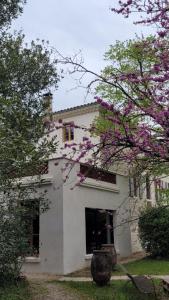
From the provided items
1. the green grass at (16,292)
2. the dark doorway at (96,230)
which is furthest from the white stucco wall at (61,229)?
the green grass at (16,292)

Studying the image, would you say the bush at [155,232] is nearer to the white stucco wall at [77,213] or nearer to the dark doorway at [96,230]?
the white stucco wall at [77,213]

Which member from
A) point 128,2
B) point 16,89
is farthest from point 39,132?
point 128,2

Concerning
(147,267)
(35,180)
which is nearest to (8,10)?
(35,180)

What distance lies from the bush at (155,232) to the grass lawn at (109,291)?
6385 millimetres

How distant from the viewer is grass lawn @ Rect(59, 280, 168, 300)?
35.3ft

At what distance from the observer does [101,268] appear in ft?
40.1

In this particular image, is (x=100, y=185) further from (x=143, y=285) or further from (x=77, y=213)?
(x=143, y=285)

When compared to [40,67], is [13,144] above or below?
below

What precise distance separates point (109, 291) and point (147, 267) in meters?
5.04

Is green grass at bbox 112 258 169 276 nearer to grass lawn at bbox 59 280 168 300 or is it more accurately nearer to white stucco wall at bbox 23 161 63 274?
white stucco wall at bbox 23 161 63 274

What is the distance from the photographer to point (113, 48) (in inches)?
813

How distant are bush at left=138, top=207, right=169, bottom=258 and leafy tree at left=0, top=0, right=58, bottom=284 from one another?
5.74 m

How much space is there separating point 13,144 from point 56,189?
5.71 m

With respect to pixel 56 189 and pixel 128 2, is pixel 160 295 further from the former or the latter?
pixel 128 2
